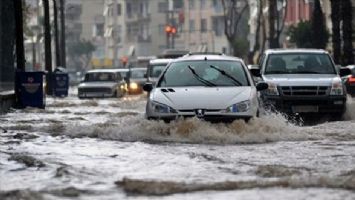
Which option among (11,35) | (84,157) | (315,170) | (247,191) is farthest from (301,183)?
(11,35)

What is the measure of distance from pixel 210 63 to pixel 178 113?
2.37 m

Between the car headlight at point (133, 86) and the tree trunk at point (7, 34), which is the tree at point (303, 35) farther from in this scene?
the tree trunk at point (7, 34)

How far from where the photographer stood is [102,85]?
44.2m

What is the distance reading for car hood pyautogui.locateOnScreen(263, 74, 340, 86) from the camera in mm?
19625

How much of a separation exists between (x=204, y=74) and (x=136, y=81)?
33.5 meters

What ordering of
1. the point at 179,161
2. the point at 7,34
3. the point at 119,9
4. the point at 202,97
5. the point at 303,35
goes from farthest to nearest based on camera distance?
the point at 119,9 → the point at 303,35 → the point at 7,34 → the point at 202,97 → the point at 179,161

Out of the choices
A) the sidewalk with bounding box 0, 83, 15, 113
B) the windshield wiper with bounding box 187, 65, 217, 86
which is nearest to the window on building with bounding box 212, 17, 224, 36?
the sidewalk with bounding box 0, 83, 15, 113

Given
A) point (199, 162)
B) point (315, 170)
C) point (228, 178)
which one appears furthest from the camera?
point (199, 162)

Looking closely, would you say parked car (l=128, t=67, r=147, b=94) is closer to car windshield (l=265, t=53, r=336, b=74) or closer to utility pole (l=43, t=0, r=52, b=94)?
utility pole (l=43, t=0, r=52, b=94)

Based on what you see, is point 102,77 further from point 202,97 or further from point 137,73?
point 202,97

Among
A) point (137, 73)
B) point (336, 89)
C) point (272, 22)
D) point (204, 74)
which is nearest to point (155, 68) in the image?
point (336, 89)

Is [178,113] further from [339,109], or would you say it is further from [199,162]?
[339,109]

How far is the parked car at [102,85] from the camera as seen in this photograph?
44.0 metres

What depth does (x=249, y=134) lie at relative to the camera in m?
15.1
